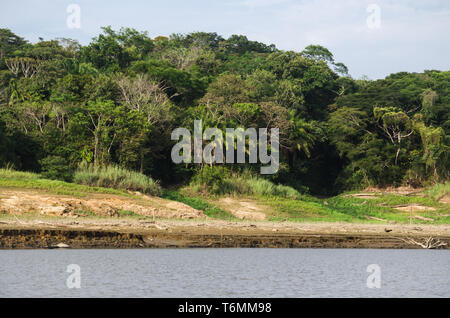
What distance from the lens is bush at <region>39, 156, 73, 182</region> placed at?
31.6 m

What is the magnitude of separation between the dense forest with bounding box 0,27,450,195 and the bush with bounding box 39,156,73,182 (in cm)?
7

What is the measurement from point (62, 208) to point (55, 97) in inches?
583

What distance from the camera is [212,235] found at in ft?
81.2

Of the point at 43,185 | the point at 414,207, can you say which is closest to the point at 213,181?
the point at 43,185

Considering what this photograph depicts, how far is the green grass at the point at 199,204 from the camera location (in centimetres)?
3212

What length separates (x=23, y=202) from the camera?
2612 centimetres

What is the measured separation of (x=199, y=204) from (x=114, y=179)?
4647mm

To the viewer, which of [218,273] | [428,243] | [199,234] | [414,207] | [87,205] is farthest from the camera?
[414,207]

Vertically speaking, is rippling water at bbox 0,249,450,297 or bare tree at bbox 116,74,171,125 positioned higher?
bare tree at bbox 116,74,171,125

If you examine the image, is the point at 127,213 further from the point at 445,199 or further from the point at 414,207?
the point at 445,199

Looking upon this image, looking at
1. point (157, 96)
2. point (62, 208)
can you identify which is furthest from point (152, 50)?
point (62, 208)

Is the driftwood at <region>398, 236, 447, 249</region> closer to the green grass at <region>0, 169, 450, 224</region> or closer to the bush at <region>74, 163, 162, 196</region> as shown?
the green grass at <region>0, 169, 450, 224</region>

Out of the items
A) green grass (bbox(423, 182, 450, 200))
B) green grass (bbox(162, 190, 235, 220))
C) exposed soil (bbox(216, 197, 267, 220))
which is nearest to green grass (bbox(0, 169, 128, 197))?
green grass (bbox(162, 190, 235, 220))
